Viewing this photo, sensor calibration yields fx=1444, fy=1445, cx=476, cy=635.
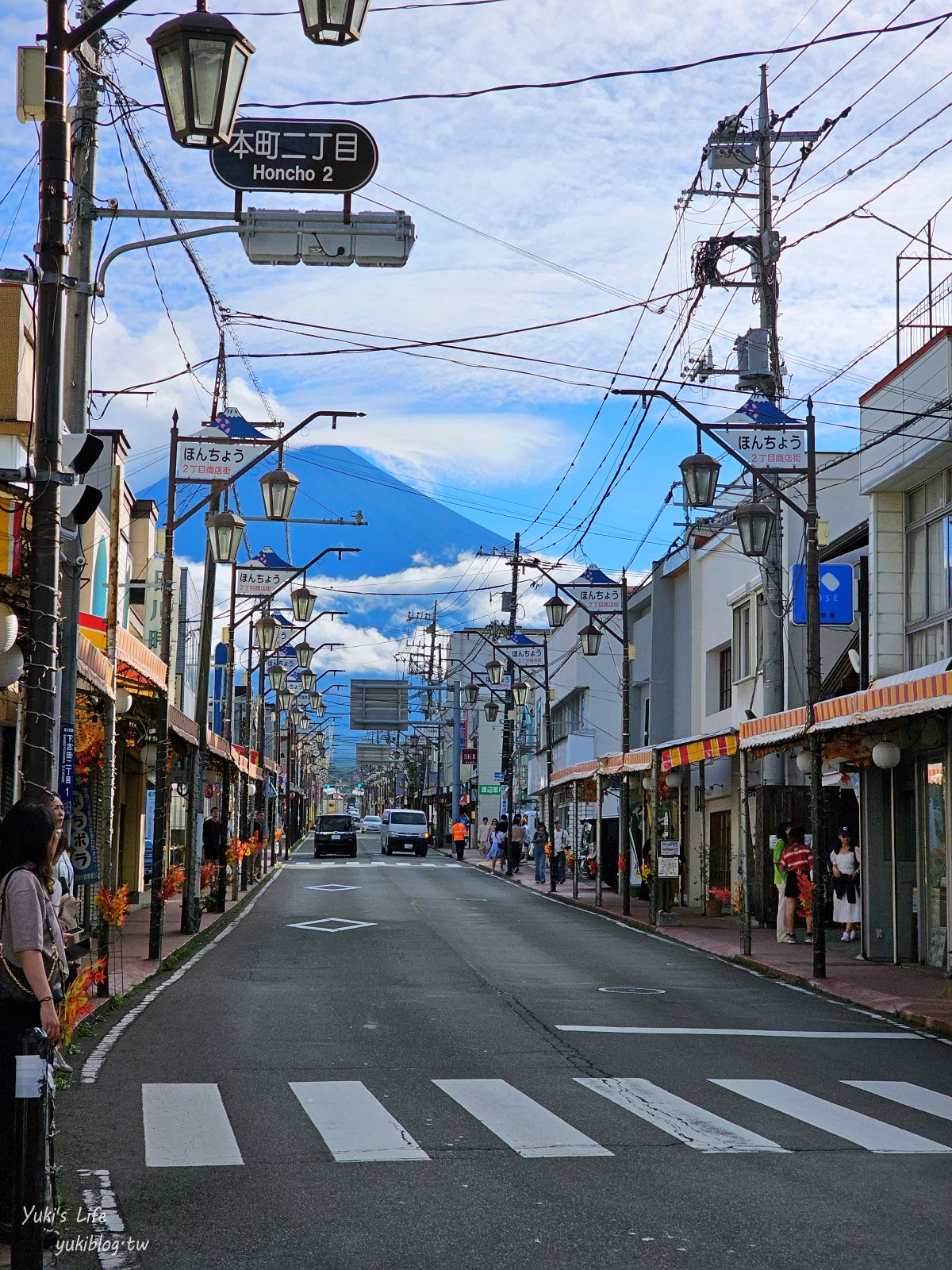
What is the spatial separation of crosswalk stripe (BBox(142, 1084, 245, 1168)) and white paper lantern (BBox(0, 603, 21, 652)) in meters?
4.21

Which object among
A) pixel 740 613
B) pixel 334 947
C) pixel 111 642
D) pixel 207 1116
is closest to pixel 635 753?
pixel 740 613

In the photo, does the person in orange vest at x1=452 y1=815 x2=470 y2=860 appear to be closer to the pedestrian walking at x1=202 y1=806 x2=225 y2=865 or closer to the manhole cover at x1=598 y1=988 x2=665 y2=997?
the pedestrian walking at x1=202 y1=806 x2=225 y2=865

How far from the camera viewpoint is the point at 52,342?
347 inches

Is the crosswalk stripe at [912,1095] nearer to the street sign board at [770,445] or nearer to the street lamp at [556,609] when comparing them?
the street sign board at [770,445]

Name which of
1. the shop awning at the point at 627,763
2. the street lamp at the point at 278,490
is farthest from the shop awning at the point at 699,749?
the street lamp at the point at 278,490

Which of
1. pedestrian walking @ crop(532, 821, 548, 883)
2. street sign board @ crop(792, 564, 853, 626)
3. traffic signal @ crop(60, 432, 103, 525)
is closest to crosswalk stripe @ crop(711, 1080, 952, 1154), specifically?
traffic signal @ crop(60, 432, 103, 525)

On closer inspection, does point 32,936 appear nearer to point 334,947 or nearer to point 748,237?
point 334,947

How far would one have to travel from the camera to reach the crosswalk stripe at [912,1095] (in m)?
10.1

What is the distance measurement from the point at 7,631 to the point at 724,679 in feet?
86.8

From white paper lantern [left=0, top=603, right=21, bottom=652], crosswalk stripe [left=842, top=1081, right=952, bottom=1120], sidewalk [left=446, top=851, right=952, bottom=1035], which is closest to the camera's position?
crosswalk stripe [left=842, top=1081, right=952, bottom=1120]

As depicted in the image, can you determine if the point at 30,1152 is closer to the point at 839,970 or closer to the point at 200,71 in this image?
the point at 200,71

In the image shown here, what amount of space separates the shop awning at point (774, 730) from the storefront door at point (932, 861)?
1977mm

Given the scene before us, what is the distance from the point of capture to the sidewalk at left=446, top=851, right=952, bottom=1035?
52.1 feet

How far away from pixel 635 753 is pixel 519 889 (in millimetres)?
12787
